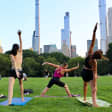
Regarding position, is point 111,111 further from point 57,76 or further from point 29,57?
point 29,57

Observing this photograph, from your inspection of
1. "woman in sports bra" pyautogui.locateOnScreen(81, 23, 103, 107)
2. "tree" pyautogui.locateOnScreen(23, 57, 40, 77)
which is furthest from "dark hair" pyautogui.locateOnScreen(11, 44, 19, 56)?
"tree" pyautogui.locateOnScreen(23, 57, 40, 77)

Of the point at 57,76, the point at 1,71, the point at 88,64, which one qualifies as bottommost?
the point at 1,71

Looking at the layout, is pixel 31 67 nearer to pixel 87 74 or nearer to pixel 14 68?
pixel 14 68

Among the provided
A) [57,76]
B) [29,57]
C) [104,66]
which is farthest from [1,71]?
[57,76]

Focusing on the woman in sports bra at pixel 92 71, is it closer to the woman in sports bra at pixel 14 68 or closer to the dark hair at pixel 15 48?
the woman in sports bra at pixel 14 68

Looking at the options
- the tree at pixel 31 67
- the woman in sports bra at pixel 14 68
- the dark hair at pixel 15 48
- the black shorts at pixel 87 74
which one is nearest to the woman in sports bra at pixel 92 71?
the black shorts at pixel 87 74

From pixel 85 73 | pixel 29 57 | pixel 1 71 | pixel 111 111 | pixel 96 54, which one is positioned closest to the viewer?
pixel 111 111

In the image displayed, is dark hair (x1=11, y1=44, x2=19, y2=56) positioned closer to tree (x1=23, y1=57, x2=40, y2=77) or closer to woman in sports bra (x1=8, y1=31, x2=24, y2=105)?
woman in sports bra (x1=8, y1=31, x2=24, y2=105)

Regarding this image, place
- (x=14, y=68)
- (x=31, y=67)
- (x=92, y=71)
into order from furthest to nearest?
(x=31, y=67), (x=14, y=68), (x=92, y=71)

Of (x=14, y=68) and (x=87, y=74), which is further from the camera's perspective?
(x=14, y=68)

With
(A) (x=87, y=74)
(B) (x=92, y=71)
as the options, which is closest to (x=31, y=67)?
(A) (x=87, y=74)

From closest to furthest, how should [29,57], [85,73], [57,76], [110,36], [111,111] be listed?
1. [111,111]
2. [85,73]
3. [57,76]
4. [29,57]
5. [110,36]

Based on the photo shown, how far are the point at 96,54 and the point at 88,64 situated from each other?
565 mm

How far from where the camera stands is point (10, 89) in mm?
6680
